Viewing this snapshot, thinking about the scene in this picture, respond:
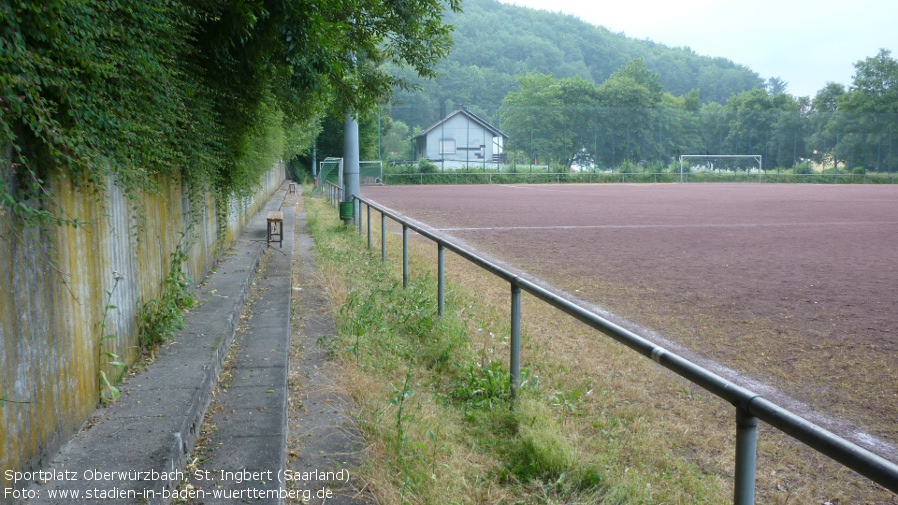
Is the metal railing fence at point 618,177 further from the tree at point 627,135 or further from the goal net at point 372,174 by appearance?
the tree at point 627,135

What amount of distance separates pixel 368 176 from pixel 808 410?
51551mm

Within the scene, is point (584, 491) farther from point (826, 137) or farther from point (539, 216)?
point (826, 137)

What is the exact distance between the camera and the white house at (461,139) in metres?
71.1

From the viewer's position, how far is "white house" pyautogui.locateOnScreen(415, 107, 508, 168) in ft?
233

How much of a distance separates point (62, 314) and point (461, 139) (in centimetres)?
6970

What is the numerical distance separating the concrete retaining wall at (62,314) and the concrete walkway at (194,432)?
0.52 feet

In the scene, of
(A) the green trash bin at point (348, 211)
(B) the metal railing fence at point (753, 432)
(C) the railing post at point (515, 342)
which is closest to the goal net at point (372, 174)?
(A) the green trash bin at point (348, 211)

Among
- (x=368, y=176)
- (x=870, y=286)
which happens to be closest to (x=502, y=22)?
(x=368, y=176)

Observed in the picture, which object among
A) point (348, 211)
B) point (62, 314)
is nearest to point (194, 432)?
point (62, 314)

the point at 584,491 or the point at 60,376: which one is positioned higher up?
the point at 60,376

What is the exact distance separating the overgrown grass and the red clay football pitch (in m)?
0.91

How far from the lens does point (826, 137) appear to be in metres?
65.2

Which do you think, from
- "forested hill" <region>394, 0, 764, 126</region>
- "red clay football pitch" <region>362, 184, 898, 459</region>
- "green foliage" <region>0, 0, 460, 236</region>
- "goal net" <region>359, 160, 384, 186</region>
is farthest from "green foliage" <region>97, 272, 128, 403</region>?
"forested hill" <region>394, 0, 764, 126</region>

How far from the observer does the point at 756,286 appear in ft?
30.5
